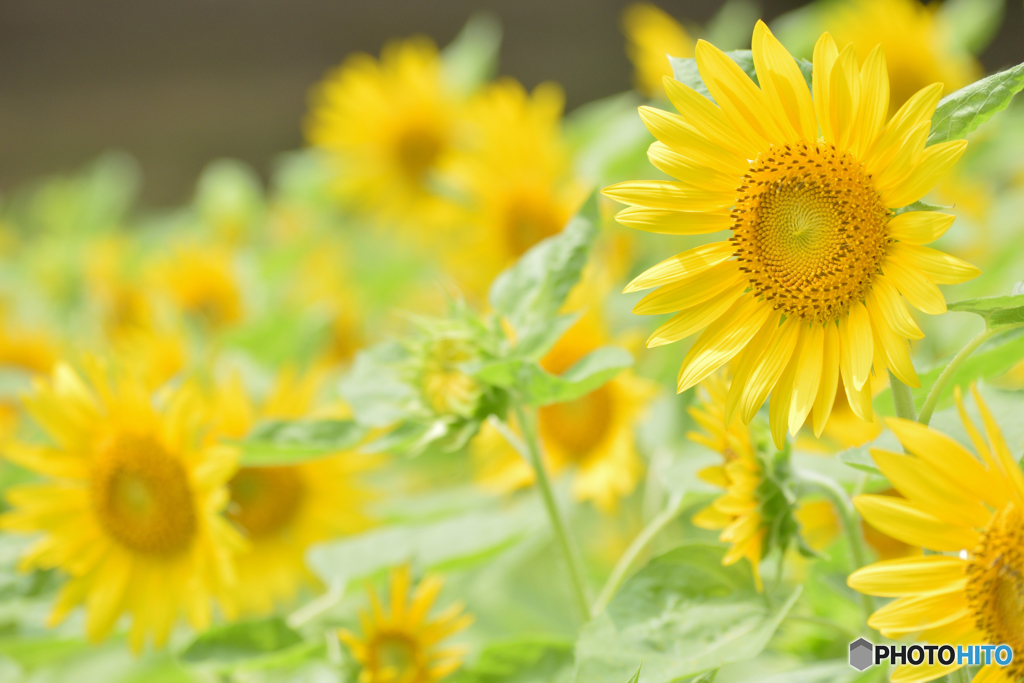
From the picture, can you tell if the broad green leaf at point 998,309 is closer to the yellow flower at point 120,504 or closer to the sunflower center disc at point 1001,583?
the sunflower center disc at point 1001,583

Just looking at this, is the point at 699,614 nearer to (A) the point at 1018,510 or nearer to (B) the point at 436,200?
(A) the point at 1018,510

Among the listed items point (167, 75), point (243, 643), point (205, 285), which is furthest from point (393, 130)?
point (167, 75)

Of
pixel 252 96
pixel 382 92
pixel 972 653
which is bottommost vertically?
pixel 972 653

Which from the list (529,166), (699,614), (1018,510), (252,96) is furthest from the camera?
(252,96)

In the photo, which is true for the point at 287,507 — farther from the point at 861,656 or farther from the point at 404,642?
the point at 861,656

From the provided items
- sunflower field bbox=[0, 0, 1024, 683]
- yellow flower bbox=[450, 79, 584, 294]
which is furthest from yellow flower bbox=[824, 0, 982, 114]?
yellow flower bbox=[450, 79, 584, 294]

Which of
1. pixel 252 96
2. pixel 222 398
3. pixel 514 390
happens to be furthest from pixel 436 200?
pixel 252 96

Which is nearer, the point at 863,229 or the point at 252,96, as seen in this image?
the point at 863,229
